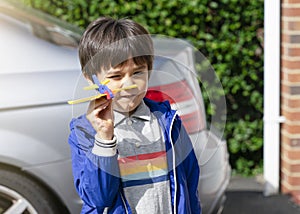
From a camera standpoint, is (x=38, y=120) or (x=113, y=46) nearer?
(x=113, y=46)

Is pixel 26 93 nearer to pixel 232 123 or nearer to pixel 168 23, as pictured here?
pixel 168 23

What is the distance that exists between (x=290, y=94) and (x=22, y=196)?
2.31m

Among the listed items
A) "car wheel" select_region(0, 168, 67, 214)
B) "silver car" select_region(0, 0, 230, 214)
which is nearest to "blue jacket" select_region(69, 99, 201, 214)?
"silver car" select_region(0, 0, 230, 214)

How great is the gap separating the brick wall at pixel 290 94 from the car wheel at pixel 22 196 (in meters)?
2.17

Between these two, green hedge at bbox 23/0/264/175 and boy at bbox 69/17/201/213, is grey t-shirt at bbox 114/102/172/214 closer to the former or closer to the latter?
boy at bbox 69/17/201/213

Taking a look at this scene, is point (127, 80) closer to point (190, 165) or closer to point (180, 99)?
point (190, 165)

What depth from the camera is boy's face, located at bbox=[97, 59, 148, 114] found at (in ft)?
6.82

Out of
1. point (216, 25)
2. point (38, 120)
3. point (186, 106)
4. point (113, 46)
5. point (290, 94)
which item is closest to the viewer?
point (113, 46)

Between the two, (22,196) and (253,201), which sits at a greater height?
(22,196)

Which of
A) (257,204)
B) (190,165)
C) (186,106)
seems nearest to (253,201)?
(257,204)

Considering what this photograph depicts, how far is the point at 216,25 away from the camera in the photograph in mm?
5363

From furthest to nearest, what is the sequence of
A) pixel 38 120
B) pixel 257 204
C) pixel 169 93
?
1. pixel 257 204
2. pixel 38 120
3. pixel 169 93

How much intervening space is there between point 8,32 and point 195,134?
1326mm

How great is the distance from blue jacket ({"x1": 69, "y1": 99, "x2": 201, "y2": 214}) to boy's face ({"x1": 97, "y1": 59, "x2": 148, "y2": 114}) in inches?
6.5
